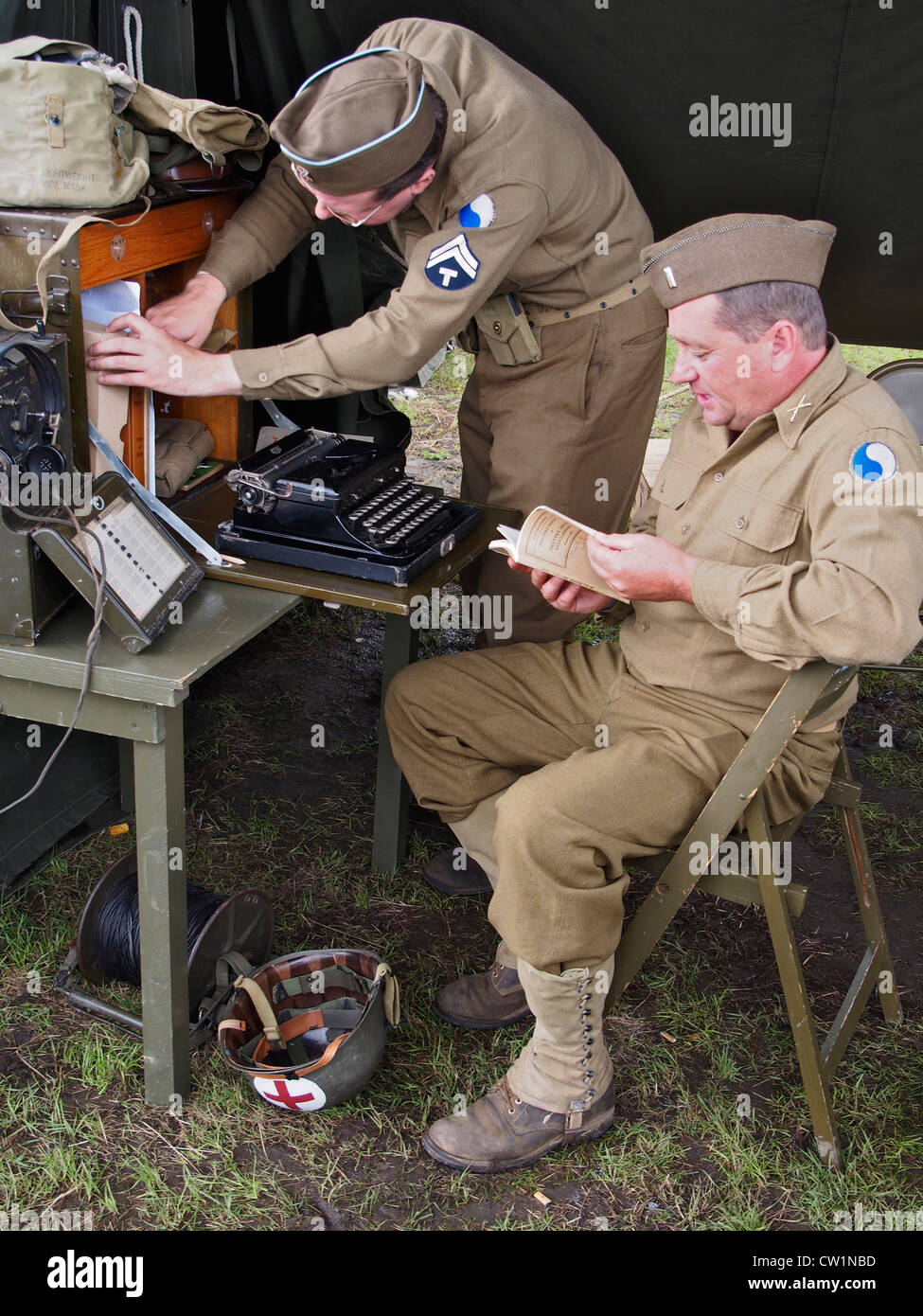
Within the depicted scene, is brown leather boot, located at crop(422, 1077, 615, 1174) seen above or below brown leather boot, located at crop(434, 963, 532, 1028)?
above

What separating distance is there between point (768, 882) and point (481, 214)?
5.64ft

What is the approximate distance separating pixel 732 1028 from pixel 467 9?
300cm

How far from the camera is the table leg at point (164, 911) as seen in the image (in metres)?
2.47

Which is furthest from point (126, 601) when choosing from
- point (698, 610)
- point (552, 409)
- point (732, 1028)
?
point (732, 1028)

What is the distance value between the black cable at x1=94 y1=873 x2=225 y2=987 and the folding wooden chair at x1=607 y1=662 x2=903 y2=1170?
1.02 m

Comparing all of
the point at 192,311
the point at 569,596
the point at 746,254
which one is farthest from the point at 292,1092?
the point at 746,254

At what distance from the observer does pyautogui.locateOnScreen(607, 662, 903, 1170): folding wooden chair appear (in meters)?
2.48

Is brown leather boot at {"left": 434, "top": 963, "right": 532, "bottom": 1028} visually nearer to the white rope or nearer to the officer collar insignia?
the officer collar insignia

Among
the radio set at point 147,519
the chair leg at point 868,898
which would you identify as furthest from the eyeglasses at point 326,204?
the chair leg at point 868,898

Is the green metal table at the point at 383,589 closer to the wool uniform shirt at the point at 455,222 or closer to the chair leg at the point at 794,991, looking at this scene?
the wool uniform shirt at the point at 455,222

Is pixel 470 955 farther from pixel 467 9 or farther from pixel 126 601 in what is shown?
pixel 467 9

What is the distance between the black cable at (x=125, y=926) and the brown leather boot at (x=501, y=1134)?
77 centimetres

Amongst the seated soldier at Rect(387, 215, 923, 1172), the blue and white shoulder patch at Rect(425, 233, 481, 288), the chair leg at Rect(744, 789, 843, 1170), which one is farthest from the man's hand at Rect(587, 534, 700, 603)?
the blue and white shoulder patch at Rect(425, 233, 481, 288)

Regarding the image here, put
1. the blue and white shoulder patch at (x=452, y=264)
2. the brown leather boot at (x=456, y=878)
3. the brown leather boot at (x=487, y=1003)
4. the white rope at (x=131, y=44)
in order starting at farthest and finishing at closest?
the brown leather boot at (x=456, y=878) < the white rope at (x=131, y=44) < the brown leather boot at (x=487, y=1003) < the blue and white shoulder patch at (x=452, y=264)
